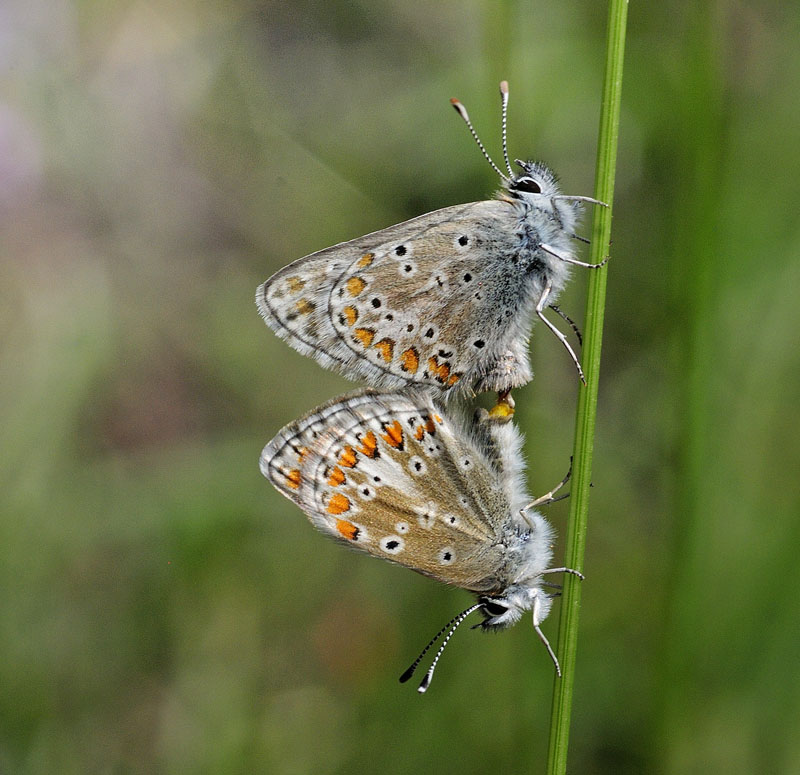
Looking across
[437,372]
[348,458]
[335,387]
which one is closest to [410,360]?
[437,372]

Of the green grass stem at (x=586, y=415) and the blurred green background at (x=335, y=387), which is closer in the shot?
the green grass stem at (x=586, y=415)

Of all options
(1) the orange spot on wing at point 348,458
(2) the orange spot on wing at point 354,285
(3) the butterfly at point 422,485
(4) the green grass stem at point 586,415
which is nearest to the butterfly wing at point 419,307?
(2) the orange spot on wing at point 354,285

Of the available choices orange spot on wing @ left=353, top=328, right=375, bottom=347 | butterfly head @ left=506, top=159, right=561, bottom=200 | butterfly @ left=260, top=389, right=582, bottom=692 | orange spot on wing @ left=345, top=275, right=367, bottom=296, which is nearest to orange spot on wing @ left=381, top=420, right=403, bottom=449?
butterfly @ left=260, top=389, right=582, bottom=692

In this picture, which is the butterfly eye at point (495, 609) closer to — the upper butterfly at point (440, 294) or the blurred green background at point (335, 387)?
the blurred green background at point (335, 387)

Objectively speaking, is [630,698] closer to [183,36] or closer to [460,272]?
[460,272]

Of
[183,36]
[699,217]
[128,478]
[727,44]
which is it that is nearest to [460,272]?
[699,217]

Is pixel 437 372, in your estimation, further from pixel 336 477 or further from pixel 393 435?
pixel 336 477

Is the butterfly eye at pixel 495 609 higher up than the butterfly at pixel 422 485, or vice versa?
the butterfly at pixel 422 485
